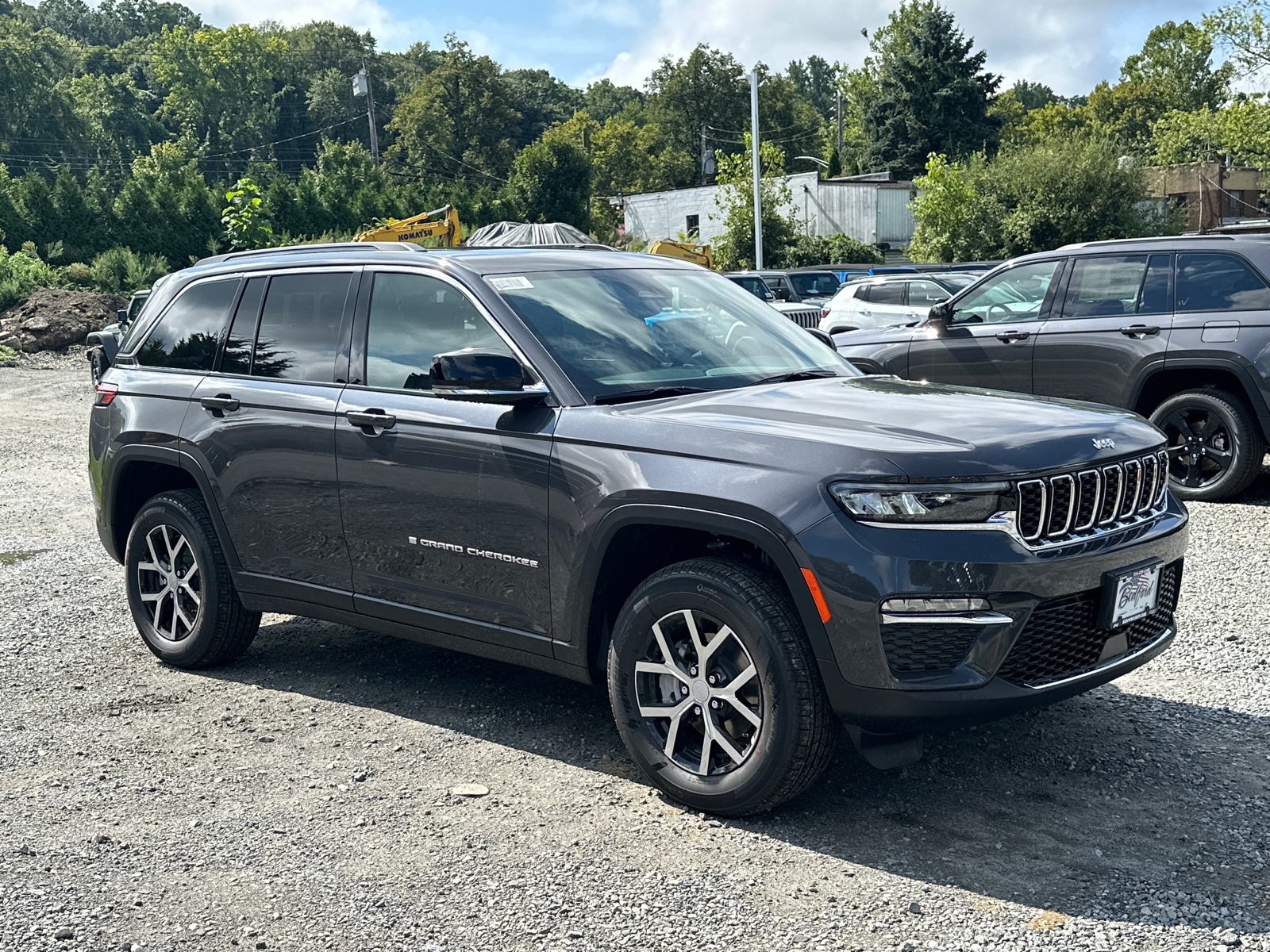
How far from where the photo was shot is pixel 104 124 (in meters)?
120

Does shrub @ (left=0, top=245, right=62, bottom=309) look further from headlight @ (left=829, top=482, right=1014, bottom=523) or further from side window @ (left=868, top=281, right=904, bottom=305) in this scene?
headlight @ (left=829, top=482, right=1014, bottom=523)

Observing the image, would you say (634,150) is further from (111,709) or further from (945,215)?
(111,709)

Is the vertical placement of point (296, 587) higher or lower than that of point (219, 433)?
lower

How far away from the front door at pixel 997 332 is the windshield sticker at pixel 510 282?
5691 mm

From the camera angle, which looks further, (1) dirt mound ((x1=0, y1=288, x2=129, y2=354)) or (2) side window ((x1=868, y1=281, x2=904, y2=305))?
(1) dirt mound ((x1=0, y1=288, x2=129, y2=354))

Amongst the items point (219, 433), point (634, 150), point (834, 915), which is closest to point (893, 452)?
point (834, 915)

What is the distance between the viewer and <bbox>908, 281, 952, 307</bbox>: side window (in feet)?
59.9

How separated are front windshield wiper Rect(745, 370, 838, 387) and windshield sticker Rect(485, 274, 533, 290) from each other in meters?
0.93

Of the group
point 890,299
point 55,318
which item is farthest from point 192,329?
point 55,318

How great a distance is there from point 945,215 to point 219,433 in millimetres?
41824

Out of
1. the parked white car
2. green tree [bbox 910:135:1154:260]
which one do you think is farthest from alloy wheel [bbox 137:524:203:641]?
green tree [bbox 910:135:1154:260]

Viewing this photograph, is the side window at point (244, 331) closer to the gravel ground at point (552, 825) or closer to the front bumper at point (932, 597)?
the gravel ground at point (552, 825)

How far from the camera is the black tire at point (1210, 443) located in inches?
343

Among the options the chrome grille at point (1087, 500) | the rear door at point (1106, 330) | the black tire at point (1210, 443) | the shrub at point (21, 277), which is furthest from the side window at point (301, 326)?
the shrub at point (21, 277)
